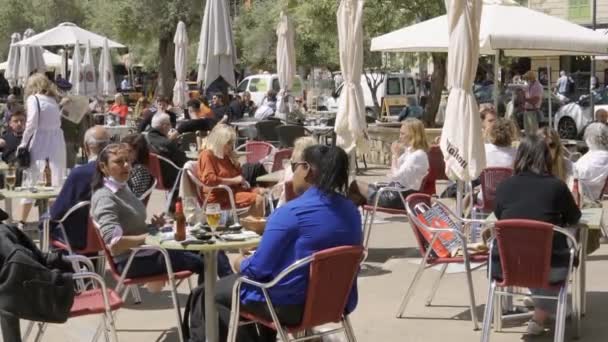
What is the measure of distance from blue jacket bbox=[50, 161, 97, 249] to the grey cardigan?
922mm

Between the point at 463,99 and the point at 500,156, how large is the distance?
3.21 feet

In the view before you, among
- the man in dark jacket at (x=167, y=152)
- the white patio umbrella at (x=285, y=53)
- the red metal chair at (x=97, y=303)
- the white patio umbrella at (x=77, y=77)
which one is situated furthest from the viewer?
the white patio umbrella at (x=77, y=77)

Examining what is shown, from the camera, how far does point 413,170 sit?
955 cm

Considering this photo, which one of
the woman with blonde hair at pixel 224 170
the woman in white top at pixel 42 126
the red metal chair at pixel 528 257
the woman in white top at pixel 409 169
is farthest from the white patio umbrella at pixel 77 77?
the red metal chair at pixel 528 257

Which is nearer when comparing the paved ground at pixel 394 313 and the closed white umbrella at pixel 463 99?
the paved ground at pixel 394 313

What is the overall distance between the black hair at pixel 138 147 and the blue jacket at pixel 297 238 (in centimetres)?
372

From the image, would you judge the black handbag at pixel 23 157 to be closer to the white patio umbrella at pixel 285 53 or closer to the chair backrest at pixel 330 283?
the chair backrest at pixel 330 283

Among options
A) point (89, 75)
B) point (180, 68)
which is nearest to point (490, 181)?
point (180, 68)

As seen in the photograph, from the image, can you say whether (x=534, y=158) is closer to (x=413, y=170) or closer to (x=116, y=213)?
(x=116, y=213)

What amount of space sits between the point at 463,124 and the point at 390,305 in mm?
1769

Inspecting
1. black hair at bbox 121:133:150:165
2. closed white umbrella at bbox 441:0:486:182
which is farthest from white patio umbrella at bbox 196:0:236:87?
closed white umbrella at bbox 441:0:486:182

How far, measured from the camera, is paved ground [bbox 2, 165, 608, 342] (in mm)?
6965

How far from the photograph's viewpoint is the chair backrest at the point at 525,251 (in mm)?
6008

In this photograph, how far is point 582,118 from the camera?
24.8m
